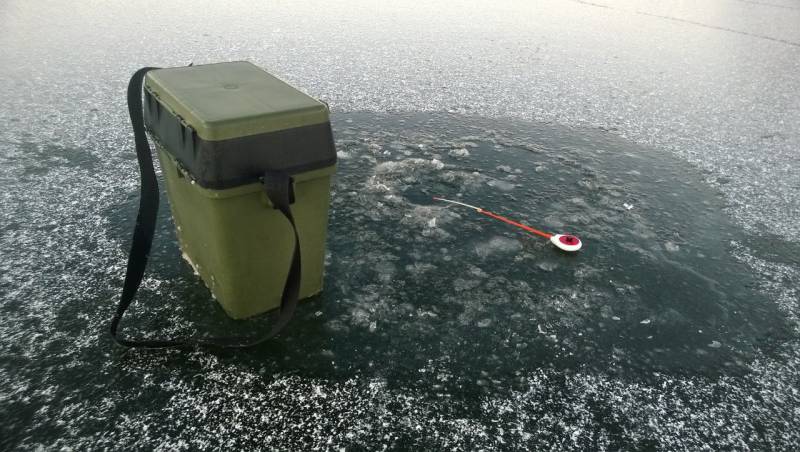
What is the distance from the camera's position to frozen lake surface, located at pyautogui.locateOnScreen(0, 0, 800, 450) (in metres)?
1.67

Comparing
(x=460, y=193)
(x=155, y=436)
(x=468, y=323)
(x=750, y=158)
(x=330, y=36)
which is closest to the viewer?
(x=155, y=436)

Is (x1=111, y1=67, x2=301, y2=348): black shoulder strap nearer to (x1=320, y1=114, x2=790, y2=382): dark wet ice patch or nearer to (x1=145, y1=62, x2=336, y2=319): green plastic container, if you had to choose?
(x1=145, y1=62, x2=336, y2=319): green plastic container

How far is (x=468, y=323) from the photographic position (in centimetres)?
207

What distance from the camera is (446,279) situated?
2309 millimetres

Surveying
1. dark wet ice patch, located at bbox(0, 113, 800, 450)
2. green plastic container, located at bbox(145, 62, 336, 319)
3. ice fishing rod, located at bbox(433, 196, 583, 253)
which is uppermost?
green plastic container, located at bbox(145, 62, 336, 319)

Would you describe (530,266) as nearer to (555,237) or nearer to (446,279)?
(555,237)

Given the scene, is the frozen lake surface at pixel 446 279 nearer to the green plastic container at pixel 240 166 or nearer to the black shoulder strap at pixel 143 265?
the black shoulder strap at pixel 143 265

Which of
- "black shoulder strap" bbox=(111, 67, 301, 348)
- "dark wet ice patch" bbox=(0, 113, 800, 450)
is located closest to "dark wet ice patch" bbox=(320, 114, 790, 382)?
"dark wet ice patch" bbox=(0, 113, 800, 450)

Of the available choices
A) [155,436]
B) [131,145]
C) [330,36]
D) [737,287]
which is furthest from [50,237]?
[330,36]

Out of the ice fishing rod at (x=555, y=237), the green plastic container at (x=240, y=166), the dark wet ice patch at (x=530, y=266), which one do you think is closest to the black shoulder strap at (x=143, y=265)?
the green plastic container at (x=240, y=166)

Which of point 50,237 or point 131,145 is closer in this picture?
point 50,237

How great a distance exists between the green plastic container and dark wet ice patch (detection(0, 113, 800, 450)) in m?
0.23

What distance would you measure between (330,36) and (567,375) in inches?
205

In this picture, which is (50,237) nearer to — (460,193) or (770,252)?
(460,193)
